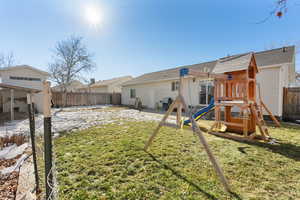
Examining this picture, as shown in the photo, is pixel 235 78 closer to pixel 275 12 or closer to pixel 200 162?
pixel 275 12

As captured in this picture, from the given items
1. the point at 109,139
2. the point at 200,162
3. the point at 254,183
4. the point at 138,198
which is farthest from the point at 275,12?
the point at 109,139

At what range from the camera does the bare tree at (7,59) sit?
2267 centimetres

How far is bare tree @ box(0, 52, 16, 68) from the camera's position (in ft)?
74.4

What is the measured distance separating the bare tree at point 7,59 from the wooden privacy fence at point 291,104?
36.6 m

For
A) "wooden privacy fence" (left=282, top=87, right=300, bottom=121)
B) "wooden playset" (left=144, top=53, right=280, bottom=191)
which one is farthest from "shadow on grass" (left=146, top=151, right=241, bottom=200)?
"wooden privacy fence" (left=282, top=87, right=300, bottom=121)

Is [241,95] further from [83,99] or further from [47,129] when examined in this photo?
[83,99]

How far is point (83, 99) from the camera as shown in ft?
52.6

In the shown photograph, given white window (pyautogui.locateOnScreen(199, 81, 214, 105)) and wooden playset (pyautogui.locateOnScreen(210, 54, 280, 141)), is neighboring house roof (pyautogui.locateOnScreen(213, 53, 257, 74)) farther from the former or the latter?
white window (pyautogui.locateOnScreen(199, 81, 214, 105))

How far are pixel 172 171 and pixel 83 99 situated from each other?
53.4ft

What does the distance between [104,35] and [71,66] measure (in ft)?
41.5

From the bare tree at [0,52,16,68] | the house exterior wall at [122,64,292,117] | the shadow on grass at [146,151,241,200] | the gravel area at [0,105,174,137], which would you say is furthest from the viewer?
the bare tree at [0,52,16,68]

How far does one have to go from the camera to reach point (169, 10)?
7754mm

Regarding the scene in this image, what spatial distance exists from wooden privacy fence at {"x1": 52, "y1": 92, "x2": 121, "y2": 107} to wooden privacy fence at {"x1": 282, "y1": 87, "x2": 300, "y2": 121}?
16.7m

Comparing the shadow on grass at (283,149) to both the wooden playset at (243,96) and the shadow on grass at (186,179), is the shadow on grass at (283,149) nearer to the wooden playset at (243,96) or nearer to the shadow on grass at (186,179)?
the wooden playset at (243,96)
